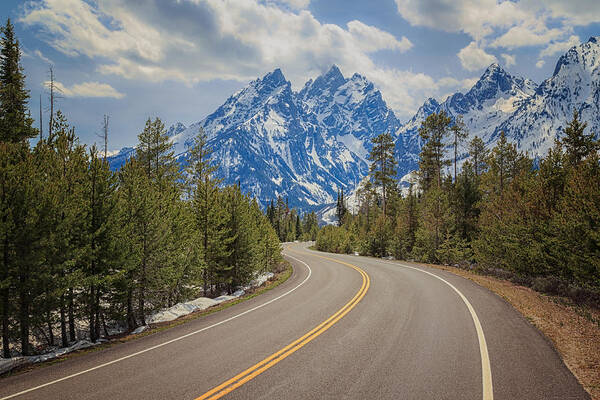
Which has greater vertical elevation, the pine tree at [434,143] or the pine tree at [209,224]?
the pine tree at [434,143]

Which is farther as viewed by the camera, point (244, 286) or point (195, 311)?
point (244, 286)

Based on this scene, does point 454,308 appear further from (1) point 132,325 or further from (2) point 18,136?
(2) point 18,136

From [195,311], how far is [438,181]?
29.1 metres

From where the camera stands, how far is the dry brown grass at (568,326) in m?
5.98

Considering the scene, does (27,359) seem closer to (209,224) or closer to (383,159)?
(209,224)

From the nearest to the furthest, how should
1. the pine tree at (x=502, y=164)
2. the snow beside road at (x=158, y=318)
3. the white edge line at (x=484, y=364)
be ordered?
the white edge line at (x=484, y=364)
the snow beside road at (x=158, y=318)
the pine tree at (x=502, y=164)

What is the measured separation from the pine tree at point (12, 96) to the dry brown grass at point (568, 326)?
30.2 m

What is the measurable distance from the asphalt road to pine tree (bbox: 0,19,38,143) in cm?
2140

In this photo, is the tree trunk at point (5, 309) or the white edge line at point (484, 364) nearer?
the white edge line at point (484, 364)

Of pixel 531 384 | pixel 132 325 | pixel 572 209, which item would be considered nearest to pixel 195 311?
pixel 132 325

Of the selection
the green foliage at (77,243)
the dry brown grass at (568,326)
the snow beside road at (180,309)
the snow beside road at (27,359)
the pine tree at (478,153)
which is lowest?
the snow beside road at (180,309)

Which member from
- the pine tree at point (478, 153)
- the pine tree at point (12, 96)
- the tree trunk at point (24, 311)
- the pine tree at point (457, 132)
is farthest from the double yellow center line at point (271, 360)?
the pine tree at point (478, 153)

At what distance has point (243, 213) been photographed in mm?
22438

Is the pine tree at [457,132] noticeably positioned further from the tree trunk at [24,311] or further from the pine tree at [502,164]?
the tree trunk at [24,311]
